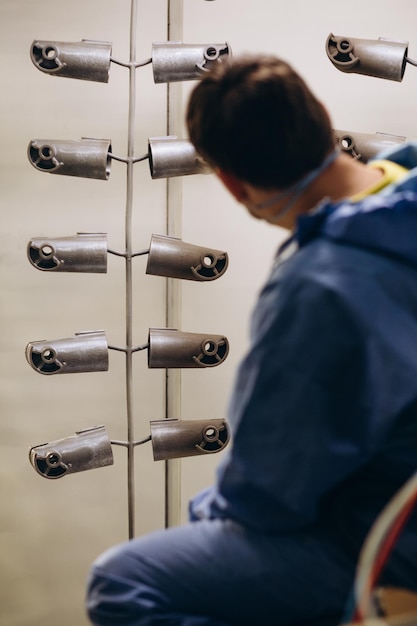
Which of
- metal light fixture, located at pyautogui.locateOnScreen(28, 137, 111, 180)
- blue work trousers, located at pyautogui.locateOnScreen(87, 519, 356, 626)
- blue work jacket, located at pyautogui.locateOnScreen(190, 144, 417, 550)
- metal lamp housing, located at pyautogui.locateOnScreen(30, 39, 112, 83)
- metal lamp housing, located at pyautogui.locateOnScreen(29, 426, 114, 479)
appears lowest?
metal lamp housing, located at pyautogui.locateOnScreen(29, 426, 114, 479)

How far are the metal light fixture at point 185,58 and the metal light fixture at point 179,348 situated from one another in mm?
598

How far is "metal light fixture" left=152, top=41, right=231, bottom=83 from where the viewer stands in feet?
6.42

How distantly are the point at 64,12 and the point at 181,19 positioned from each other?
311 mm

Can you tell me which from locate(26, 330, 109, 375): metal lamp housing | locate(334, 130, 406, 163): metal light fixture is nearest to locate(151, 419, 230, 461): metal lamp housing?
locate(26, 330, 109, 375): metal lamp housing

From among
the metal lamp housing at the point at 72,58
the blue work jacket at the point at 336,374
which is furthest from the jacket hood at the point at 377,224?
the metal lamp housing at the point at 72,58

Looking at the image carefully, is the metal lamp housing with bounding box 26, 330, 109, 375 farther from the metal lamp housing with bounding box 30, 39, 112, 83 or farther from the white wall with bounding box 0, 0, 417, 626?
the metal lamp housing with bounding box 30, 39, 112, 83

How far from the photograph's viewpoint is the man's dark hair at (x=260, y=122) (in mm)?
1138

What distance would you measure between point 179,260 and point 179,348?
0.68 feet

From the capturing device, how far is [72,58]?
6.35 ft

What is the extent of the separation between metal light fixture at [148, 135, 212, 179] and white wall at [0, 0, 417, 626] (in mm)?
351

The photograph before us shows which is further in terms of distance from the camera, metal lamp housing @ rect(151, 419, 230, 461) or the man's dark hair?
metal lamp housing @ rect(151, 419, 230, 461)

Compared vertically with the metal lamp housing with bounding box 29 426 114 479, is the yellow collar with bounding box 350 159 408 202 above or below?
above

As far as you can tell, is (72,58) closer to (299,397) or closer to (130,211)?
(130,211)

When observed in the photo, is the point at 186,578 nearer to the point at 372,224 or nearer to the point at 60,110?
the point at 372,224
